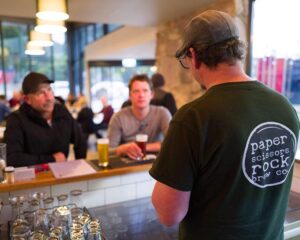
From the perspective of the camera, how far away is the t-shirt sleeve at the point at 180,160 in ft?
2.67

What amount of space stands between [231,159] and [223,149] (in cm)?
4

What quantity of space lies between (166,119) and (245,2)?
130cm

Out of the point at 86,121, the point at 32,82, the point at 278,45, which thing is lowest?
the point at 86,121

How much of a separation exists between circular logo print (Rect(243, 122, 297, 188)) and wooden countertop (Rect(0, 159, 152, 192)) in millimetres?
858

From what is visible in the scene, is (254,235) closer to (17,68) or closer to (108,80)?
(108,80)

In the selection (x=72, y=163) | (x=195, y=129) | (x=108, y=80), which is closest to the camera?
(x=195, y=129)

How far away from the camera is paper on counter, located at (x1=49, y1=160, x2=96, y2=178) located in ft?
4.99


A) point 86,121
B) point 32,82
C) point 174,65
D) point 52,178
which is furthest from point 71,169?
point 86,121

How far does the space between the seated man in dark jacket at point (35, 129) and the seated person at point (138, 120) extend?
0.41m

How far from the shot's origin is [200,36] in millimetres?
860

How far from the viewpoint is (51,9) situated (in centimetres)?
189

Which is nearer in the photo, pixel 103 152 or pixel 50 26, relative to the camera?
pixel 103 152

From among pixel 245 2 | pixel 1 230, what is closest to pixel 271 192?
pixel 1 230

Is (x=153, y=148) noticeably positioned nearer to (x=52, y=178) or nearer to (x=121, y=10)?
(x=52, y=178)
